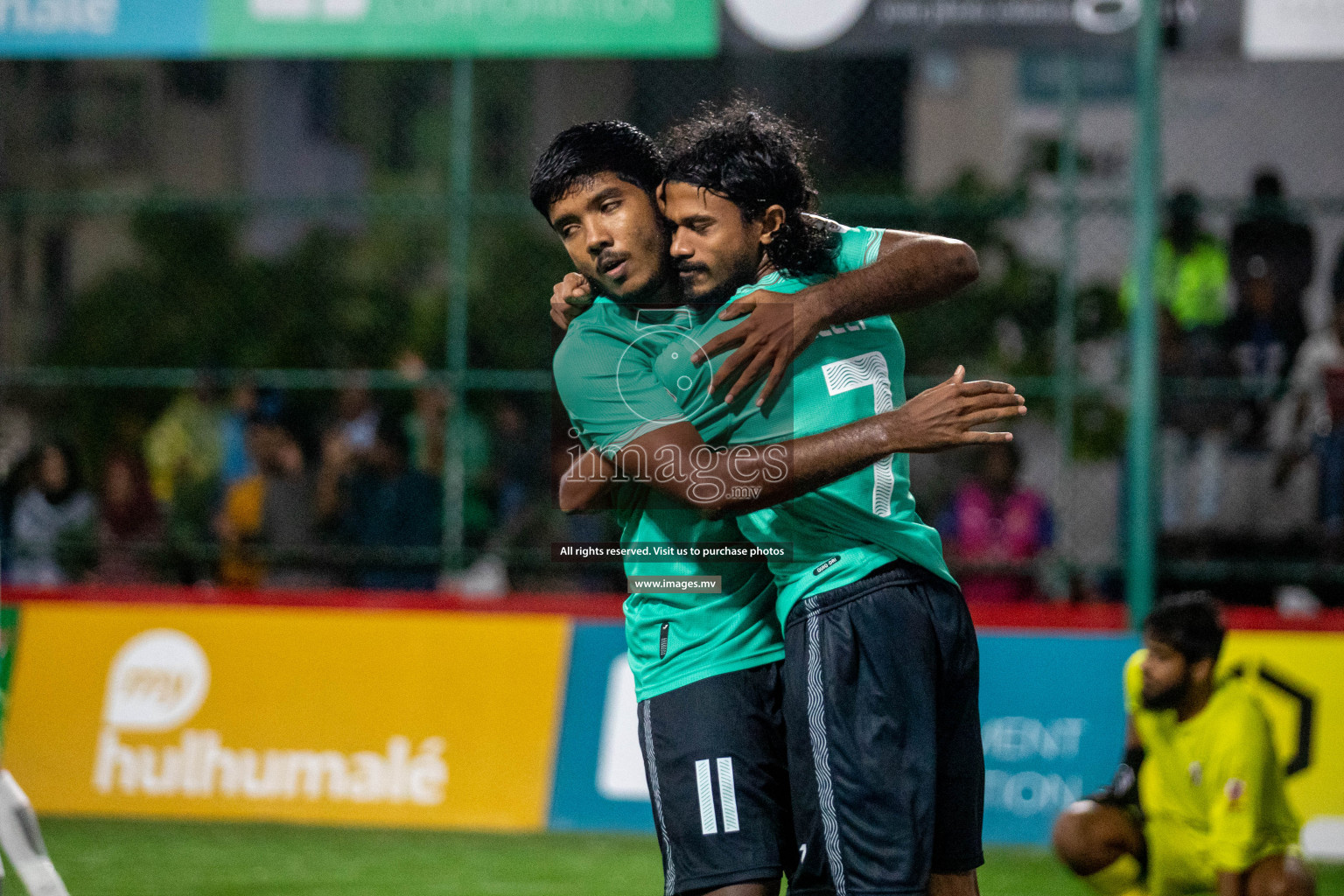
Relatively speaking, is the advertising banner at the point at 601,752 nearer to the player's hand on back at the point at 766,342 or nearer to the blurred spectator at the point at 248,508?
the blurred spectator at the point at 248,508

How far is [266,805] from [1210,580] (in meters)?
5.17

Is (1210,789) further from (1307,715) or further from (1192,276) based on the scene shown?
(1192,276)

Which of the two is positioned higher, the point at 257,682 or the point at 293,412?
the point at 293,412

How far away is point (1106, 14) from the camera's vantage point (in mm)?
7234

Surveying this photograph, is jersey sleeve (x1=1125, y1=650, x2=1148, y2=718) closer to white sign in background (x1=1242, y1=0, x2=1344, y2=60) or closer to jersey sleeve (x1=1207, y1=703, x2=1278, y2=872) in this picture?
jersey sleeve (x1=1207, y1=703, x2=1278, y2=872)

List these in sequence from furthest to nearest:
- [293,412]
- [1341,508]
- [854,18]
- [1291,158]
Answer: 1. [1291,158]
2. [293,412]
3. [1341,508]
4. [854,18]

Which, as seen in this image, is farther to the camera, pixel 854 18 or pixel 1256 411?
pixel 1256 411

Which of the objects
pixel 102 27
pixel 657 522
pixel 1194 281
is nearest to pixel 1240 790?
pixel 657 522

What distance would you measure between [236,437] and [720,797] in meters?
6.82

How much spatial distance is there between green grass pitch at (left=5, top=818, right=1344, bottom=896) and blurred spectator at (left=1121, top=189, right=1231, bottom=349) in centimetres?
328

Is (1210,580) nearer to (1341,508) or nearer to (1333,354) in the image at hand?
(1341,508)

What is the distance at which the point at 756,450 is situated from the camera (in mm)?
2910

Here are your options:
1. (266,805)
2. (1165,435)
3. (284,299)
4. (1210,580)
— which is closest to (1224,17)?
(1165,435)

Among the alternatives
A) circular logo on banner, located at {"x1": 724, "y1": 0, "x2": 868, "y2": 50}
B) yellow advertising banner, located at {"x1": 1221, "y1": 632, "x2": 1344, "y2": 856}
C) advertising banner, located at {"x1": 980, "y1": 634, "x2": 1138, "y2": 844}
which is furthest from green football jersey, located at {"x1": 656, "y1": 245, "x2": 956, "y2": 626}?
circular logo on banner, located at {"x1": 724, "y1": 0, "x2": 868, "y2": 50}
